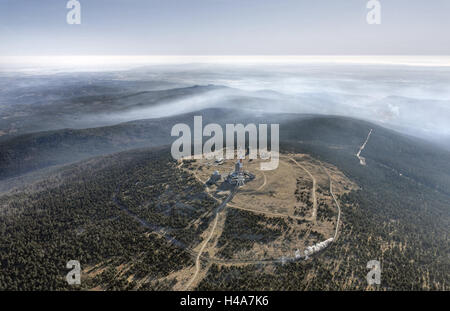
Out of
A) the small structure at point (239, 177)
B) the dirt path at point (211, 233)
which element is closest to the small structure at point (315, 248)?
the dirt path at point (211, 233)

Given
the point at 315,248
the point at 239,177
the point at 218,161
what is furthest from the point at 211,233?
the point at 218,161

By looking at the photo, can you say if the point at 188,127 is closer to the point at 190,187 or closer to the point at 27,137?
the point at 27,137

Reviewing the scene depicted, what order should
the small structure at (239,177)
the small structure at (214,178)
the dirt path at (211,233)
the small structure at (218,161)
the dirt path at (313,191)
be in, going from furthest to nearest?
the small structure at (218,161) → the small structure at (214,178) → the small structure at (239,177) → the dirt path at (313,191) → the dirt path at (211,233)

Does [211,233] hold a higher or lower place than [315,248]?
higher

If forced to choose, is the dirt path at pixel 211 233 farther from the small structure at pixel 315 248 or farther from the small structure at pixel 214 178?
the small structure at pixel 315 248

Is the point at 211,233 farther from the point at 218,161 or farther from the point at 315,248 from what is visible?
the point at 218,161

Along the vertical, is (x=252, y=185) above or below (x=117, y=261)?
above

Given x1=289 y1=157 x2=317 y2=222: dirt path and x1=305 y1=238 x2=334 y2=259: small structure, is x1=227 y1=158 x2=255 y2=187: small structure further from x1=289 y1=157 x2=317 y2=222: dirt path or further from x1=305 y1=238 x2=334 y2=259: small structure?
x1=305 y1=238 x2=334 y2=259: small structure

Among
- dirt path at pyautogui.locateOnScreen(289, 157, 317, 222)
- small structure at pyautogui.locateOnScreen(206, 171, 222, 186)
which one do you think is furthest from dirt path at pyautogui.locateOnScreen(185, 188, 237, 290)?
dirt path at pyautogui.locateOnScreen(289, 157, 317, 222)
